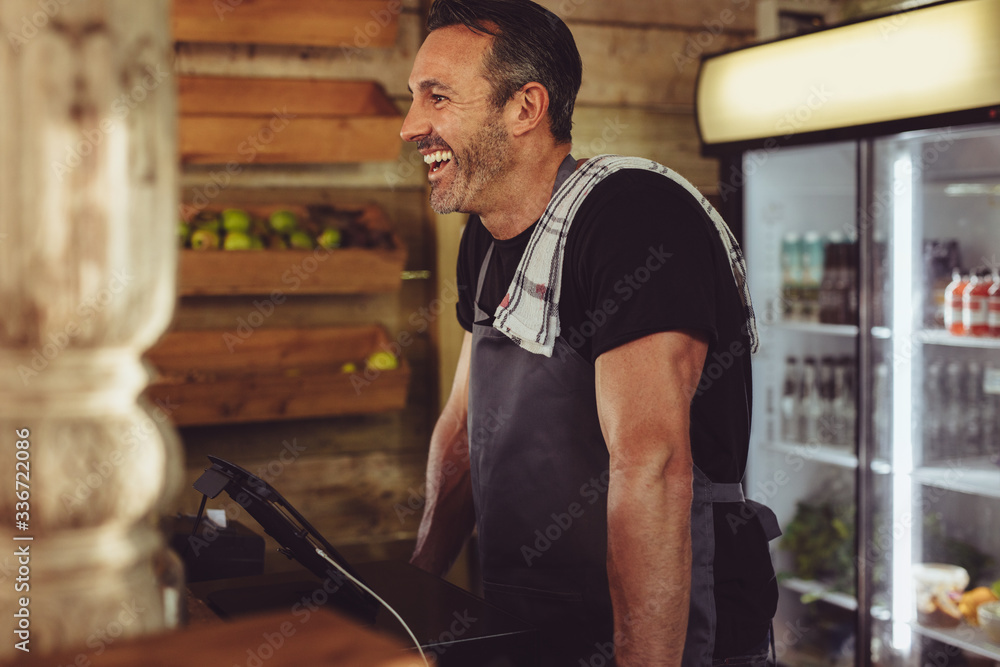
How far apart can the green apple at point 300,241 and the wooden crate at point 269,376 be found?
0.31 m

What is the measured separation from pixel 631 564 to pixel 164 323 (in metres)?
0.89

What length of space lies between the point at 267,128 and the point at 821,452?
83.2 inches

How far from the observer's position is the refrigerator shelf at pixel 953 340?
288 cm

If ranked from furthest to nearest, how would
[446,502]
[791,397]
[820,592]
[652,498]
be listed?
[791,397] < [820,592] < [446,502] < [652,498]

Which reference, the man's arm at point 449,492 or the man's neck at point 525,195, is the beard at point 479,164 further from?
the man's arm at point 449,492

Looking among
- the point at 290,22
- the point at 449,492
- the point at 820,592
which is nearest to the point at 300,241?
the point at 290,22

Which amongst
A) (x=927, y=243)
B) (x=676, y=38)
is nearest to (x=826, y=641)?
(x=927, y=243)

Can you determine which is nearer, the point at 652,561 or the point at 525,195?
the point at 652,561

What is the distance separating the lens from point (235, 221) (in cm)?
289

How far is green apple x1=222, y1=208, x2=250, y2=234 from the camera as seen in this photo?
2.89m

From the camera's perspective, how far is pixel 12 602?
44 cm

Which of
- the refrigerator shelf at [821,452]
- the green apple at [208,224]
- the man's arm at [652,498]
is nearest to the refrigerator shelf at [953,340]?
the refrigerator shelf at [821,452]

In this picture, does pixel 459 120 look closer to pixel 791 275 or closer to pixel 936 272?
pixel 936 272

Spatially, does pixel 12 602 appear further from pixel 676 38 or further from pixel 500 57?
pixel 676 38
